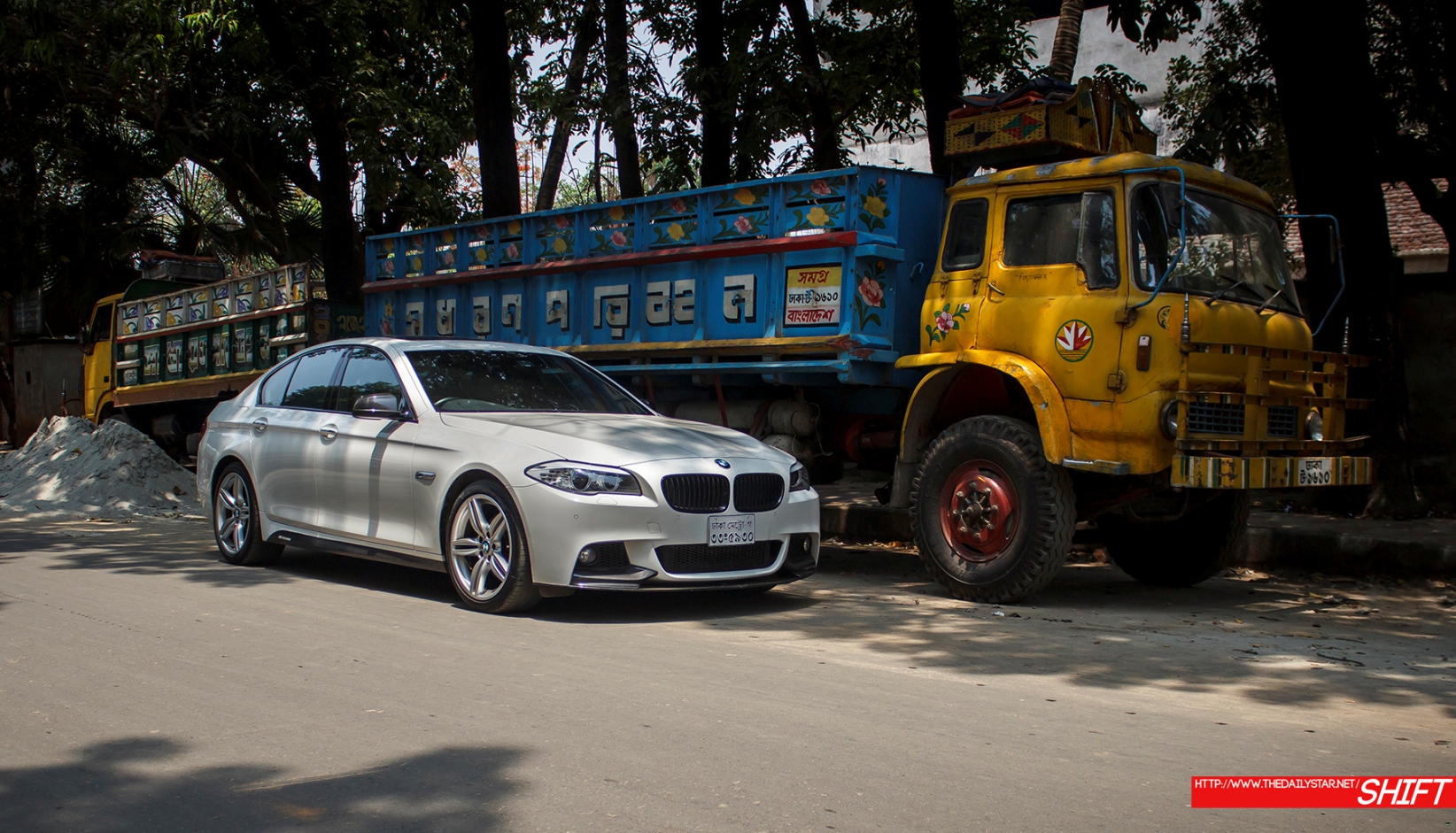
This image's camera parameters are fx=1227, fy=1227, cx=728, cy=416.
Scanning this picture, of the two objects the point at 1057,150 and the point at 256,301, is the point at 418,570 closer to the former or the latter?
the point at 1057,150

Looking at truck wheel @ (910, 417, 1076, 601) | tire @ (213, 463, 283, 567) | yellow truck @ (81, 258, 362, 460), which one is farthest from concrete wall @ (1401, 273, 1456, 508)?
yellow truck @ (81, 258, 362, 460)

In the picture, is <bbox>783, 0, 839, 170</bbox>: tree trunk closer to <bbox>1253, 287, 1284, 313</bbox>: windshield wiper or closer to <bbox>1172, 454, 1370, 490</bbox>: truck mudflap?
<bbox>1253, 287, 1284, 313</bbox>: windshield wiper

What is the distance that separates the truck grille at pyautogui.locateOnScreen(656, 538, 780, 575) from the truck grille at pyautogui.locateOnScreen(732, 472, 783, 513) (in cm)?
19

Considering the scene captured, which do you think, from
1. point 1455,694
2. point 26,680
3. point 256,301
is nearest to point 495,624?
point 26,680

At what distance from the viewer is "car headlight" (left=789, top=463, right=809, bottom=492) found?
6.94 metres

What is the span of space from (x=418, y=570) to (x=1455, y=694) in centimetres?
600

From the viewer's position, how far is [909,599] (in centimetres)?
756

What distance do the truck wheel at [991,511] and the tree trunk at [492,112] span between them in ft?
27.3

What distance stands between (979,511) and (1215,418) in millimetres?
1440

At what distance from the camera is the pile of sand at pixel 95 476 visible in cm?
1296

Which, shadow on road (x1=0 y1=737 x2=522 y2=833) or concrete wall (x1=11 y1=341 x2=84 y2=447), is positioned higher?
concrete wall (x1=11 y1=341 x2=84 y2=447)

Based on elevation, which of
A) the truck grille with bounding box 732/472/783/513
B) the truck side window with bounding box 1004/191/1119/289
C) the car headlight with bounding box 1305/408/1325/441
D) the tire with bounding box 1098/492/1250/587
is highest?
the truck side window with bounding box 1004/191/1119/289

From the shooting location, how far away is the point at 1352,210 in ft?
33.7

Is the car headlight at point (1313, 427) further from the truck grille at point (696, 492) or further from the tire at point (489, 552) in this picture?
the tire at point (489, 552)
